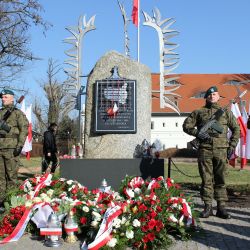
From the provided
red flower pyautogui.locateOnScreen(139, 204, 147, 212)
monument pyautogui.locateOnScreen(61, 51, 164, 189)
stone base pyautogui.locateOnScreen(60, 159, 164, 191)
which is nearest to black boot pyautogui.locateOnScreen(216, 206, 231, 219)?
stone base pyautogui.locateOnScreen(60, 159, 164, 191)

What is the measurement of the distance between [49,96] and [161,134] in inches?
774

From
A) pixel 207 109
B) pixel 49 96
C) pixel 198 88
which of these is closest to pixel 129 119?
pixel 207 109

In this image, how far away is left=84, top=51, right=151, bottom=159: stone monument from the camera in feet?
30.3

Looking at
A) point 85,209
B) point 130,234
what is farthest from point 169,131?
point 130,234

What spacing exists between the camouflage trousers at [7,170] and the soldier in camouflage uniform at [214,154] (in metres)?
2.97

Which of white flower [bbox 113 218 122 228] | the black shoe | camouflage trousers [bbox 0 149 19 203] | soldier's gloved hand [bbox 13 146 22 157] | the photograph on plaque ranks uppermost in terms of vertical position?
the photograph on plaque

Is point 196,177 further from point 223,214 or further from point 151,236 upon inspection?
point 151,236

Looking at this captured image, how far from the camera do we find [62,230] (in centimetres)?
540

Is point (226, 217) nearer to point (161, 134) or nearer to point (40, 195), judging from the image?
point (40, 195)

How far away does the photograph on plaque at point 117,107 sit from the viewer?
9203 millimetres

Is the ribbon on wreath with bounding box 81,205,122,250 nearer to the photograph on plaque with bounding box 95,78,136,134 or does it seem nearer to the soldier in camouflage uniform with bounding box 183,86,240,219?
the soldier in camouflage uniform with bounding box 183,86,240,219

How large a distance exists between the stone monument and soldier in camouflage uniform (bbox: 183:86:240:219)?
2599mm

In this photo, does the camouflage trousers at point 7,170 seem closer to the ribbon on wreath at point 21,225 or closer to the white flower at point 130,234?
the ribbon on wreath at point 21,225

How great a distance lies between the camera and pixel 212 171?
6750 mm
